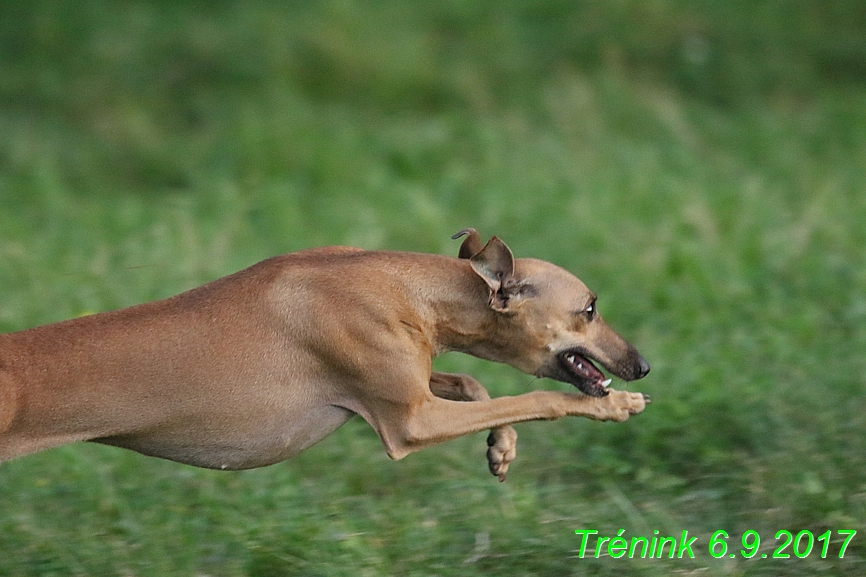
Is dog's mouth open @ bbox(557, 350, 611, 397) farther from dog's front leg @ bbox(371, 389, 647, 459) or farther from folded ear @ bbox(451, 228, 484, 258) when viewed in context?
folded ear @ bbox(451, 228, 484, 258)

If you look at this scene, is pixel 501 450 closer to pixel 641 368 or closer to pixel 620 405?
pixel 620 405

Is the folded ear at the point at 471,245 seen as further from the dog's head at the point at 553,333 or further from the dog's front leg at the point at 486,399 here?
the dog's front leg at the point at 486,399

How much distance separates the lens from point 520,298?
5668 mm

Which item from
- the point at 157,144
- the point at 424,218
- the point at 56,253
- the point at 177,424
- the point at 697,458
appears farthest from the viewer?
the point at 157,144

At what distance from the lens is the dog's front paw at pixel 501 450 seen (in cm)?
577

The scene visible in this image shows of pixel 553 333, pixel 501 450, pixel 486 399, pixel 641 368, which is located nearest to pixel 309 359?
pixel 486 399

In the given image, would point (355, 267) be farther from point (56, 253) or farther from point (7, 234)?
point (7, 234)

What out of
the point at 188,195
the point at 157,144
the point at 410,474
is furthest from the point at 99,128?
the point at 410,474

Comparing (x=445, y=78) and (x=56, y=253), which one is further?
(x=445, y=78)

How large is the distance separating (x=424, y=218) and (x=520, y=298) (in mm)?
5272

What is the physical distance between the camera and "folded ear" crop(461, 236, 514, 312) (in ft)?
18.2

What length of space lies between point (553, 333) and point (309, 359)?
115 centimetres

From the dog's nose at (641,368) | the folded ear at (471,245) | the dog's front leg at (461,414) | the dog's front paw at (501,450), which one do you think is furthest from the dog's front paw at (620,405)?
the folded ear at (471,245)

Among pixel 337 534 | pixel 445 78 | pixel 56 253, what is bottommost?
pixel 337 534
